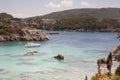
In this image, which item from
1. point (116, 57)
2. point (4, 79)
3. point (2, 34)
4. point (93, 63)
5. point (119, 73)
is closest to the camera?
point (119, 73)

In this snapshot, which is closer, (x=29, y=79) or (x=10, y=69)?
(x=29, y=79)

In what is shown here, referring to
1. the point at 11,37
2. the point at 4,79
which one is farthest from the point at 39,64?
the point at 11,37

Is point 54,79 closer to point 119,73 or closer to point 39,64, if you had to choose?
point 39,64

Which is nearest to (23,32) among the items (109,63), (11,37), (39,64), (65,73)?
(11,37)

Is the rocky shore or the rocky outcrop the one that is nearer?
the rocky outcrop

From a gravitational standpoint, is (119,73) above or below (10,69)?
above

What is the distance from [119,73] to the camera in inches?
1319

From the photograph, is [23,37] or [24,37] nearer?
[23,37]

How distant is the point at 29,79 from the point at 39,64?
18846mm

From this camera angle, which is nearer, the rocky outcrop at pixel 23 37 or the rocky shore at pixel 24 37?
the rocky outcrop at pixel 23 37

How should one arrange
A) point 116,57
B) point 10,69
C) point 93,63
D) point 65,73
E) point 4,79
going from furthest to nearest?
point 93,63 → point 10,69 → point 65,73 → point 4,79 → point 116,57

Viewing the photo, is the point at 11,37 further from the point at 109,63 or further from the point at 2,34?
the point at 109,63

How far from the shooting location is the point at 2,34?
537 feet

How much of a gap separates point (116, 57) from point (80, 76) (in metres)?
24.3
